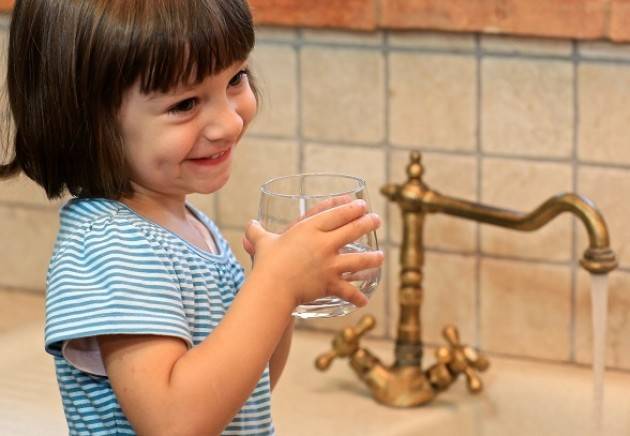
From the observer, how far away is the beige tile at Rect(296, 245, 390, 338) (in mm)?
1422

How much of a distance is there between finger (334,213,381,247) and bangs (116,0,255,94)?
131 mm

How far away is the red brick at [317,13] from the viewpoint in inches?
52.1

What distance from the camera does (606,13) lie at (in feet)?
3.97

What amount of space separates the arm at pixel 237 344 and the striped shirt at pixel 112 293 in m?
0.02

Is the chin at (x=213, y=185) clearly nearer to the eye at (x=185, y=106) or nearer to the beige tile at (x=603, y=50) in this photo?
the eye at (x=185, y=106)

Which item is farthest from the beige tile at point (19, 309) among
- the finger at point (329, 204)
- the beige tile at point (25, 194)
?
the finger at point (329, 204)

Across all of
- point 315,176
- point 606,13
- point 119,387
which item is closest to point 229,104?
point 315,176

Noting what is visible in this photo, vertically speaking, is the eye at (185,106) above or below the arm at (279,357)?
above

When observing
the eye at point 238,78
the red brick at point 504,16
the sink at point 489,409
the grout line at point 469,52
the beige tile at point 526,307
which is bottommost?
the sink at point 489,409

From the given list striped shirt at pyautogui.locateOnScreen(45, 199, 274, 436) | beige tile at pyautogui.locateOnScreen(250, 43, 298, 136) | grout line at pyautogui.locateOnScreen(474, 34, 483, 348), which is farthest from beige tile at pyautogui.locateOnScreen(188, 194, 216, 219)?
striped shirt at pyautogui.locateOnScreen(45, 199, 274, 436)

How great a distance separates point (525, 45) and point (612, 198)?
177 mm

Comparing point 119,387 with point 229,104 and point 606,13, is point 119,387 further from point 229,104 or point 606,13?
point 606,13

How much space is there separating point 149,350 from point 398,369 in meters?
0.57

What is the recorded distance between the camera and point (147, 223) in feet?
2.83
